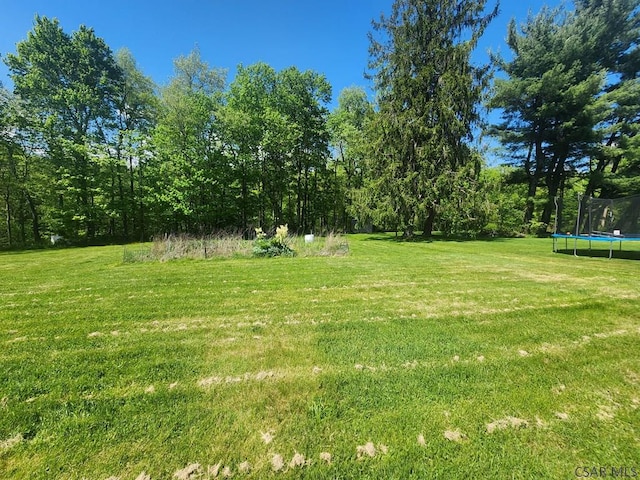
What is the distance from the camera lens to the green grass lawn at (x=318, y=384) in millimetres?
1622

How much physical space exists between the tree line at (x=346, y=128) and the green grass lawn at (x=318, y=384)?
11753mm

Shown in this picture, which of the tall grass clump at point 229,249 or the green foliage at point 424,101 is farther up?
the green foliage at point 424,101

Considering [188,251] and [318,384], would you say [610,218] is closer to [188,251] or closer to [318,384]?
[318,384]

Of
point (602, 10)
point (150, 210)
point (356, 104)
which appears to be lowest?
point (150, 210)

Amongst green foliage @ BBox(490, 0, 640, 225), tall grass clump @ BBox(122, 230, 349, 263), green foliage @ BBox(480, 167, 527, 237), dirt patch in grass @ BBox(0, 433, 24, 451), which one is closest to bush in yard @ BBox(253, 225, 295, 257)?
tall grass clump @ BBox(122, 230, 349, 263)

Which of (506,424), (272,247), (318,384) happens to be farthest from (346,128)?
(506,424)

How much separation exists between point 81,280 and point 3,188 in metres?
16.7

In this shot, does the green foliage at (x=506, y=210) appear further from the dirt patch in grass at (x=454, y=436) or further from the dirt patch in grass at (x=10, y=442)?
the dirt patch in grass at (x=10, y=442)

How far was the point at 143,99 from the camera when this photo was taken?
748 inches

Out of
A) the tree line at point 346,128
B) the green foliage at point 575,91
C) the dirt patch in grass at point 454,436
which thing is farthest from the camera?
the green foliage at point 575,91

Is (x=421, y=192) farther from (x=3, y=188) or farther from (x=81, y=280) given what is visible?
(x=3, y=188)

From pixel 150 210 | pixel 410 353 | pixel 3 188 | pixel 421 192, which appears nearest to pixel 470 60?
pixel 421 192

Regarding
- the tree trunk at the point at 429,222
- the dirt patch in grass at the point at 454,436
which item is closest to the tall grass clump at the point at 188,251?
the dirt patch in grass at the point at 454,436

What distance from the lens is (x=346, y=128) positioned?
72.5 feet
